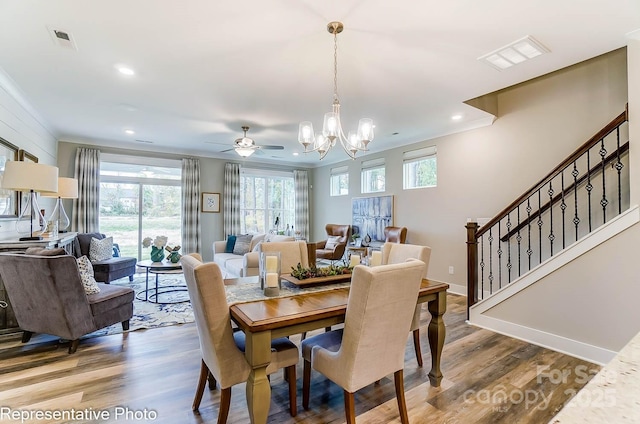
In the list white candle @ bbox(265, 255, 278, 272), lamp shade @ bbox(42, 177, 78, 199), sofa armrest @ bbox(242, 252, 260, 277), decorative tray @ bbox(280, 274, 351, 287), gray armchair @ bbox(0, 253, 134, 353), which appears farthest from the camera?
lamp shade @ bbox(42, 177, 78, 199)

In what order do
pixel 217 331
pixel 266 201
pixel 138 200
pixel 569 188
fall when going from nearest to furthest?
pixel 217 331, pixel 569 188, pixel 138 200, pixel 266 201

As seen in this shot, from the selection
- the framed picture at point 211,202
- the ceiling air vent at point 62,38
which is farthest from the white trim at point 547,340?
the framed picture at point 211,202

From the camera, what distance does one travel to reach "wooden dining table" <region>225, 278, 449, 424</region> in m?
1.53

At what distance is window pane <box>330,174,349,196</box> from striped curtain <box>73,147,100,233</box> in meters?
5.06

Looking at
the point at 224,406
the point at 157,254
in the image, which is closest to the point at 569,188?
the point at 224,406

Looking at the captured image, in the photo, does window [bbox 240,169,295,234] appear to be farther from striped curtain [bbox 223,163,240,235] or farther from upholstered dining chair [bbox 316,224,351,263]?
upholstered dining chair [bbox 316,224,351,263]

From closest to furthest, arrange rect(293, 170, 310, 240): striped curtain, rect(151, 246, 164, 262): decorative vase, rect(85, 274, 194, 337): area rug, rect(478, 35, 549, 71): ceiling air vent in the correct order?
rect(478, 35, 549, 71): ceiling air vent → rect(85, 274, 194, 337): area rug → rect(151, 246, 164, 262): decorative vase → rect(293, 170, 310, 240): striped curtain

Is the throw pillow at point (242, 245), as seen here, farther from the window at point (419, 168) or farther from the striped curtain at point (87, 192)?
the window at point (419, 168)

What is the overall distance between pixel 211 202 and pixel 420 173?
184 inches

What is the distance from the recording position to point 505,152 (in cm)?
436

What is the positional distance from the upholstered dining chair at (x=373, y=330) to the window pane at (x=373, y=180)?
484cm

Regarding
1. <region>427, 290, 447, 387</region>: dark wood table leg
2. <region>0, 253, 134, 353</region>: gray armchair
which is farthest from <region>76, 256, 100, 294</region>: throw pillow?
<region>427, 290, 447, 387</region>: dark wood table leg

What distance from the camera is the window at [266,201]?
25.5ft

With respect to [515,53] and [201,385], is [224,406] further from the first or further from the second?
[515,53]
